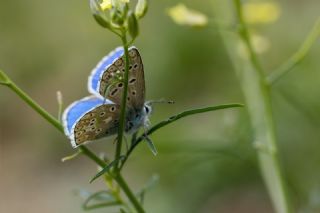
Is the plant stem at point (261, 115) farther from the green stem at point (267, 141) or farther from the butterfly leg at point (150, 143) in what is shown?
the butterfly leg at point (150, 143)

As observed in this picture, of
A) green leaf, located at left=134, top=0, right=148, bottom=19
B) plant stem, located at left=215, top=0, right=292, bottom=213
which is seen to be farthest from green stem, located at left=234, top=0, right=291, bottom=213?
green leaf, located at left=134, top=0, right=148, bottom=19

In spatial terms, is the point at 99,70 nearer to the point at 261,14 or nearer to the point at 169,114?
the point at 261,14

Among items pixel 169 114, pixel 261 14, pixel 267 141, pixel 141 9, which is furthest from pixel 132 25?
pixel 169 114

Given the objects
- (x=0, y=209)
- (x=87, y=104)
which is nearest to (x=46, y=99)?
(x=0, y=209)

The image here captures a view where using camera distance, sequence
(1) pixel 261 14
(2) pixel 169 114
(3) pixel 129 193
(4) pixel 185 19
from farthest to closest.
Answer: (2) pixel 169 114 → (1) pixel 261 14 → (4) pixel 185 19 → (3) pixel 129 193

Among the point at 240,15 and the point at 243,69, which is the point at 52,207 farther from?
the point at 240,15

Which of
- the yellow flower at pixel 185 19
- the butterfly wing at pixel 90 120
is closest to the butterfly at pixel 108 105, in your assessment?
the butterfly wing at pixel 90 120
